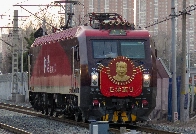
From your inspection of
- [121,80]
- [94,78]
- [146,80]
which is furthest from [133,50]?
[94,78]

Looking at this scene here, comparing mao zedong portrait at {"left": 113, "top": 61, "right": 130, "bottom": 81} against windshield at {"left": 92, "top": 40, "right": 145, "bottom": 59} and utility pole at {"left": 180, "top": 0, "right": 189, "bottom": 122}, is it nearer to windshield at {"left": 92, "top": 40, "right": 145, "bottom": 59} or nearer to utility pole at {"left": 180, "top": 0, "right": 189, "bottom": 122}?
windshield at {"left": 92, "top": 40, "right": 145, "bottom": 59}

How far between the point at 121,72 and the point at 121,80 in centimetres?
28

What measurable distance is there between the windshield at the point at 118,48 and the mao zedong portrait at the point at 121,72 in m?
0.60

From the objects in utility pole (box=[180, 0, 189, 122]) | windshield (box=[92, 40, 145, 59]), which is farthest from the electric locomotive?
utility pole (box=[180, 0, 189, 122])

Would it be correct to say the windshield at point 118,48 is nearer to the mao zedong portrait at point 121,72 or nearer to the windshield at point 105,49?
the windshield at point 105,49

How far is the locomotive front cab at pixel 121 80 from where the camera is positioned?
21.8m

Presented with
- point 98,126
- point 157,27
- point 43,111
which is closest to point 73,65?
point 43,111

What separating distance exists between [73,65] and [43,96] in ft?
21.1

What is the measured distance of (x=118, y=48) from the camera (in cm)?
2253

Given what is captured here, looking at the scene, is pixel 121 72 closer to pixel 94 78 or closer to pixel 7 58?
pixel 94 78

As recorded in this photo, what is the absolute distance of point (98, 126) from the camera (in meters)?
13.2

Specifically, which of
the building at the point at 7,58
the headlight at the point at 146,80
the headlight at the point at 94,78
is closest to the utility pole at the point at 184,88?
the headlight at the point at 146,80

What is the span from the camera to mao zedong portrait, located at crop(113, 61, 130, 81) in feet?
71.2

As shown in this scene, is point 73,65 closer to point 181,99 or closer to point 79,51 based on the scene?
point 79,51
